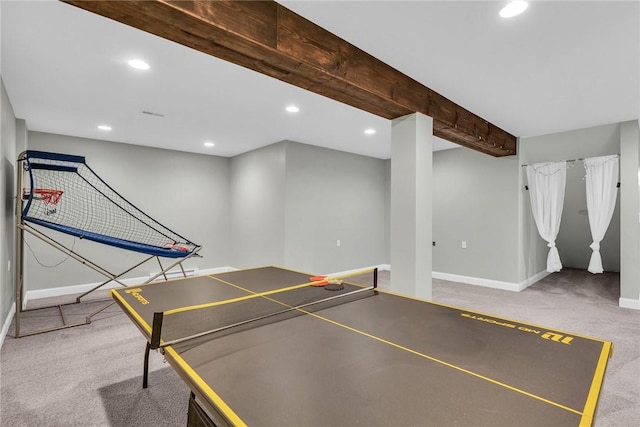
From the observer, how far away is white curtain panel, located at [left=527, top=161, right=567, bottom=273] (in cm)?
480

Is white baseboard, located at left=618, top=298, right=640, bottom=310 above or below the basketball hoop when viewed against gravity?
below

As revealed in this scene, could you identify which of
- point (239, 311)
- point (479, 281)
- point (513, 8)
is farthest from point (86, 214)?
point (479, 281)

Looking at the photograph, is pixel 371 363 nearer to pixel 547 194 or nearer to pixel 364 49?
pixel 364 49

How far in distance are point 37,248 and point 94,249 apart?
665 millimetres

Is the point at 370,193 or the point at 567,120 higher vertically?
the point at 567,120

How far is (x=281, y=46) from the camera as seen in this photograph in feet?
6.08

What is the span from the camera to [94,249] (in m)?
4.88

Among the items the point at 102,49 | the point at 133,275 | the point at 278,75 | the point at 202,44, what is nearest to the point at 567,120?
the point at 278,75

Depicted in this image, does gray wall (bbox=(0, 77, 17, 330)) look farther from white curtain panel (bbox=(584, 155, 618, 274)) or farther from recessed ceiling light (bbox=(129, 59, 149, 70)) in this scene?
white curtain panel (bbox=(584, 155, 618, 274))

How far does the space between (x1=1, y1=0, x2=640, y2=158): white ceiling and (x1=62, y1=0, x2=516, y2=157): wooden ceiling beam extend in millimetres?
117

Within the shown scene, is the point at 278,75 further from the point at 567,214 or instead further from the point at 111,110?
the point at 567,214

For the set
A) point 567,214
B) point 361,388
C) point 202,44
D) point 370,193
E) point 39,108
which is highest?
point 39,108

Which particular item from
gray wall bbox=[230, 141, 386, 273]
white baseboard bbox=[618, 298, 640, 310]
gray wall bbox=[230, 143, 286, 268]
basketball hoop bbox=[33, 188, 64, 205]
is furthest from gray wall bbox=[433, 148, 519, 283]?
basketball hoop bbox=[33, 188, 64, 205]

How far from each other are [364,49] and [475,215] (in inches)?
159
